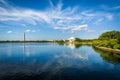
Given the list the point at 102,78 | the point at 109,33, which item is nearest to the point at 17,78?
the point at 102,78

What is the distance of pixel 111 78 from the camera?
2023cm

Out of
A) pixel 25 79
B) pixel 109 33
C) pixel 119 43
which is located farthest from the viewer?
pixel 109 33

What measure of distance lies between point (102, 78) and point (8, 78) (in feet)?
41.3

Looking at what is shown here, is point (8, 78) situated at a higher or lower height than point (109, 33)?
lower

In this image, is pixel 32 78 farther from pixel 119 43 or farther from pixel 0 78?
pixel 119 43

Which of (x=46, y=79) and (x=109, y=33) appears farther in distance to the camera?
(x=109, y=33)

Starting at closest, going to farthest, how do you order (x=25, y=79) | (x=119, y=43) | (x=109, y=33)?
(x=25, y=79) < (x=119, y=43) < (x=109, y=33)

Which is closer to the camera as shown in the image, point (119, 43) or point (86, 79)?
point (86, 79)

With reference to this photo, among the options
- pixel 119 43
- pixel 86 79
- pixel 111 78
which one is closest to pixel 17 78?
pixel 86 79

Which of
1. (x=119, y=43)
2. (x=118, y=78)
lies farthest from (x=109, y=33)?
(x=118, y=78)

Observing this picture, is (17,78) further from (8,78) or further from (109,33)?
(109,33)

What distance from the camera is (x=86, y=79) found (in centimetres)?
1958

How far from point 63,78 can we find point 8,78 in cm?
731

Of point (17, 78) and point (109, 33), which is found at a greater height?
point (109, 33)
